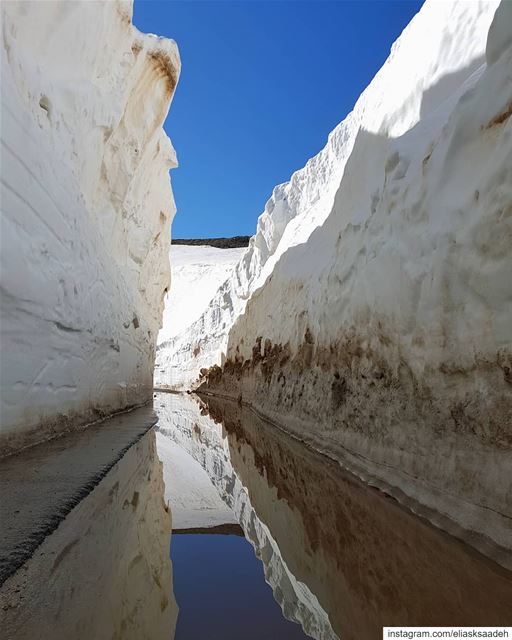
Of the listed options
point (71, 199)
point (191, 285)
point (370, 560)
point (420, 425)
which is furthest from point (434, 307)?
point (191, 285)

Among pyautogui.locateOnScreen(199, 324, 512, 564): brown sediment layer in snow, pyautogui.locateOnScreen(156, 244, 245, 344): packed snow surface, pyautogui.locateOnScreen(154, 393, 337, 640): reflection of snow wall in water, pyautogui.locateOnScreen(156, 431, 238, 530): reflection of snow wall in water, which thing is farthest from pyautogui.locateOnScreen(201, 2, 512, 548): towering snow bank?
pyautogui.locateOnScreen(156, 244, 245, 344): packed snow surface

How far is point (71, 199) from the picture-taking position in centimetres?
416

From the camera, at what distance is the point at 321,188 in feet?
30.0

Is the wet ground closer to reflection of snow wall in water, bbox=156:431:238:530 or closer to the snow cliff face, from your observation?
reflection of snow wall in water, bbox=156:431:238:530

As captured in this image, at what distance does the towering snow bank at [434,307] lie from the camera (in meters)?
1.82

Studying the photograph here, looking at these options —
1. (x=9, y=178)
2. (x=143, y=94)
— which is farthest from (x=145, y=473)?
(x=143, y=94)

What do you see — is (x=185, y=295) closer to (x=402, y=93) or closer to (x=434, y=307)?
(x=402, y=93)

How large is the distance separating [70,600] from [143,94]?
6.98m

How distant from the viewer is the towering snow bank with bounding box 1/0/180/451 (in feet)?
9.18

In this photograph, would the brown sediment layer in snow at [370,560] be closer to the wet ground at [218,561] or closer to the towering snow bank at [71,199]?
the wet ground at [218,561]

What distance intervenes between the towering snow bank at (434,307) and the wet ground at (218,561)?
0.83 ft

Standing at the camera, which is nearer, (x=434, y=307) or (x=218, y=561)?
(x=218, y=561)

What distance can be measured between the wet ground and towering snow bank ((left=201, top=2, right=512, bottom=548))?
0.25 meters

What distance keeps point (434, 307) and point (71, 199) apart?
3.37 m
